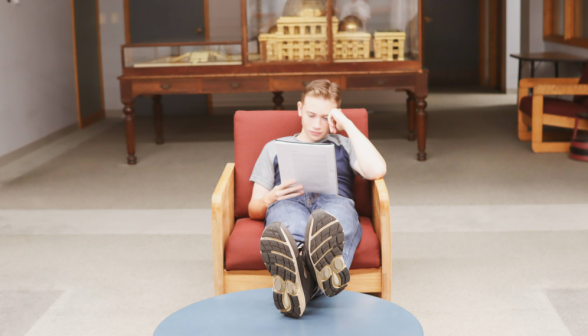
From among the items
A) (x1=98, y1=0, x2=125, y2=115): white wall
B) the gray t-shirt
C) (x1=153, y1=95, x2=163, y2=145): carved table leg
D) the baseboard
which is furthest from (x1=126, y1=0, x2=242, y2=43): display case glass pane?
the gray t-shirt

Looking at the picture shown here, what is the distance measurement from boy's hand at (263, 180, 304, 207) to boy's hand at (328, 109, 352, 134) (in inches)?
9.3

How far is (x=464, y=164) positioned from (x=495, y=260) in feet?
7.03

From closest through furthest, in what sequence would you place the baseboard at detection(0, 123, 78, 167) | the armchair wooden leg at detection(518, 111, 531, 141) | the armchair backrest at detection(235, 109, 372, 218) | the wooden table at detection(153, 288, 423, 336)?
the wooden table at detection(153, 288, 423, 336), the armchair backrest at detection(235, 109, 372, 218), the baseboard at detection(0, 123, 78, 167), the armchair wooden leg at detection(518, 111, 531, 141)

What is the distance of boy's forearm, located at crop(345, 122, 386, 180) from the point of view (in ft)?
7.51

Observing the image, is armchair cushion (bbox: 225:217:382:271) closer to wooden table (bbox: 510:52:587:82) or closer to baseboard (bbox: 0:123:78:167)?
baseboard (bbox: 0:123:78:167)

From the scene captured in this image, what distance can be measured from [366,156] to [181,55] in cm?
323

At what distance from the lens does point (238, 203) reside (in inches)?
101

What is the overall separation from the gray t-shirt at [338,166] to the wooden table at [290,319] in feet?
2.18

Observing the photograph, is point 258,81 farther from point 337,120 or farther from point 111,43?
point 111,43

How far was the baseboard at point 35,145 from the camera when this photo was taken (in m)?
5.46

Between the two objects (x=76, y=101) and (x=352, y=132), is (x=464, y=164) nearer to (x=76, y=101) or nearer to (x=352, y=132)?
(x=352, y=132)

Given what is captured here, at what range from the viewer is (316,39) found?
5207 millimetres

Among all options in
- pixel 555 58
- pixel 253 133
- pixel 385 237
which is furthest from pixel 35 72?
pixel 555 58

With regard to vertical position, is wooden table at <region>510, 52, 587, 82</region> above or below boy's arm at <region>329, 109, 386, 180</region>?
above
